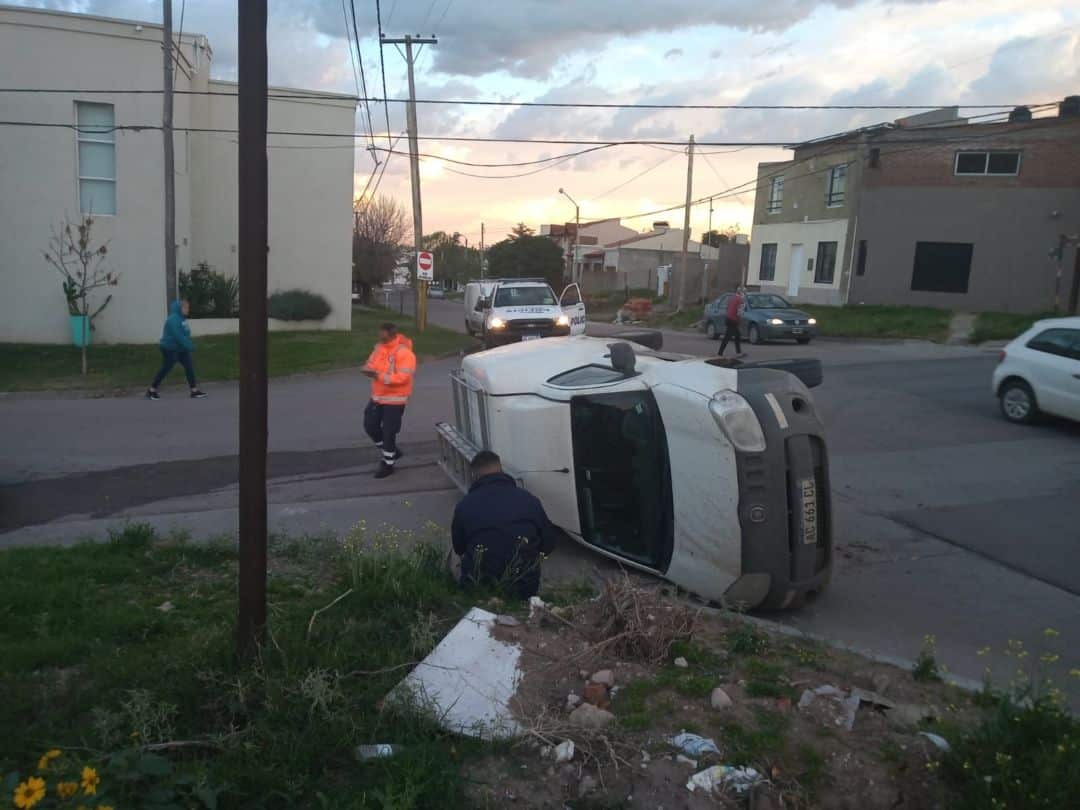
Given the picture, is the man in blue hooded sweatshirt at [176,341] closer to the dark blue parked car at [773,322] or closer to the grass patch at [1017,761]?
the grass patch at [1017,761]

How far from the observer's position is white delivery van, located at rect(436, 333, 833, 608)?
5531 millimetres

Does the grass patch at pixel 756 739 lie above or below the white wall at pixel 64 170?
below

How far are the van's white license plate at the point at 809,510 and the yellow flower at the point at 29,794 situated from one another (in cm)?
443

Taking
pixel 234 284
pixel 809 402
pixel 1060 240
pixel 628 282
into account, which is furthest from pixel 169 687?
pixel 628 282

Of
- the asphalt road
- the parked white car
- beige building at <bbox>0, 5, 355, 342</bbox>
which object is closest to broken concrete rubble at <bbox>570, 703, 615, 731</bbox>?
the asphalt road

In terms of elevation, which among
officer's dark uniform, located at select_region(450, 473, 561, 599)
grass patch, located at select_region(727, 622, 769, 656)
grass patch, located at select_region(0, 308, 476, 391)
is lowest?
grass patch, located at select_region(0, 308, 476, 391)

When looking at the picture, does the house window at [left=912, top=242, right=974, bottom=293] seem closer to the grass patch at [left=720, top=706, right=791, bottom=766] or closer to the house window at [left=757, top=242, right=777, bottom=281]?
the house window at [left=757, top=242, right=777, bottom=281]

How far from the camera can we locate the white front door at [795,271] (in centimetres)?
3681

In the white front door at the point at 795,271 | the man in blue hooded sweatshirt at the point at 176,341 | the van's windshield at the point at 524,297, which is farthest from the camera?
the white front door at the point at 795,271

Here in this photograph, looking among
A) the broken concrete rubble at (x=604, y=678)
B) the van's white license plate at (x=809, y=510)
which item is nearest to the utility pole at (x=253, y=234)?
the broken concrete rubble at (x=604, y=678)

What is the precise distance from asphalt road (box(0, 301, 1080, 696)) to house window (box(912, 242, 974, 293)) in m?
16.7

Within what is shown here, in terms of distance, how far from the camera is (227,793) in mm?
3072

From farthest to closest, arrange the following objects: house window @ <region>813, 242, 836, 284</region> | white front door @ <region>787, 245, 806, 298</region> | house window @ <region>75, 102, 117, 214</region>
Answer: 1. white front door @ <region>787, 245, 806, 298</region>
2. house window @ <region>813, 242, 836, 284</region>
3. house window @ <region>75, 102, 117, 214</region>

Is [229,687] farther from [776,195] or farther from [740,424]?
[776,195]
